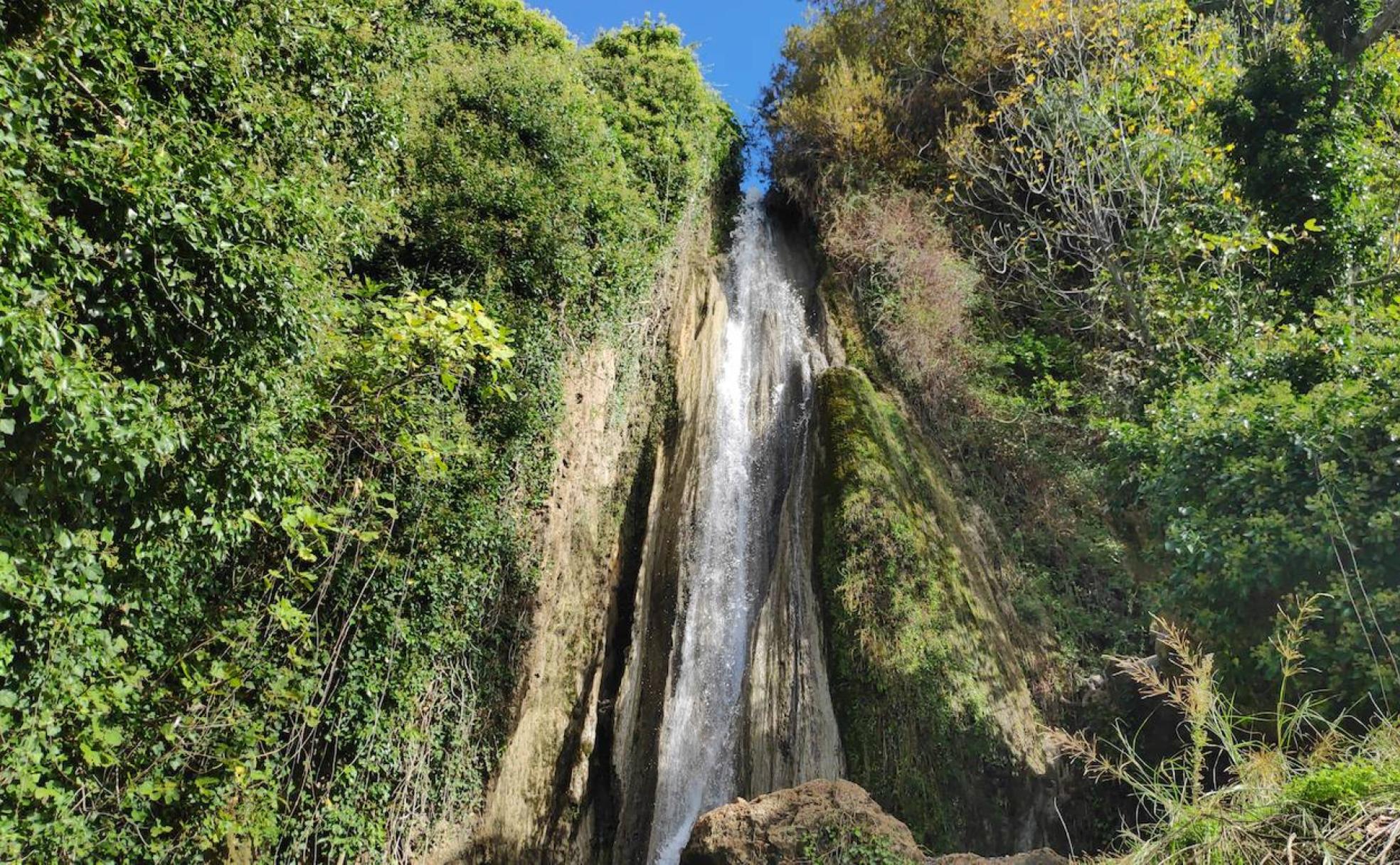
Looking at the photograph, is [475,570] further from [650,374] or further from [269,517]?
[650,374]

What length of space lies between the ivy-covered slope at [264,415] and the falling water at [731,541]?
2125 mm

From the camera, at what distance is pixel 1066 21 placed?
12812 mm

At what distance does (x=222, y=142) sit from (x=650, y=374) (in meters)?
7.11

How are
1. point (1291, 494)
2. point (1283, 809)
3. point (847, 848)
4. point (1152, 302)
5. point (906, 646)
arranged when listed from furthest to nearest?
point (1152, 302)
point (906, 646)
point (1291, 494)
point (847, 848)
point (1283, 809)

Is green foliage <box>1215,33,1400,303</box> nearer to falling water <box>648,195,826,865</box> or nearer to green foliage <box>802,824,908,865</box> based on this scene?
falling water <box>648,195,826,865</box>

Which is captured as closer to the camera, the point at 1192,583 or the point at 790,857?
the point at 790,857

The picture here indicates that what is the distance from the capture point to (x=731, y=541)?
10.4 meters

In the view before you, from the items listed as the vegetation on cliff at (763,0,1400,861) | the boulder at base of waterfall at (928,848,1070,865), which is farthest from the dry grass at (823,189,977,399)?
the boulder at base of waterfall at (928,848,1070,865)

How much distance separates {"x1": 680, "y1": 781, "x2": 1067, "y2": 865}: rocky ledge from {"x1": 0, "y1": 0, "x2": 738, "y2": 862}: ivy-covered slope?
2681 mm

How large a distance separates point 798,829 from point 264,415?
14.5 feet

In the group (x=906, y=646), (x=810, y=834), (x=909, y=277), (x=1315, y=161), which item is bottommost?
(x=810, y=834)

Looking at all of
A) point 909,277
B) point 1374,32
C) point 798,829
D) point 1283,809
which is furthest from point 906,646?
point 1374,32

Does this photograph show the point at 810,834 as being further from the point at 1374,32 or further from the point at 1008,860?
the point at 1374,32

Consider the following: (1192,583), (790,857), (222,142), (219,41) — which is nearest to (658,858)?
(790,857)
